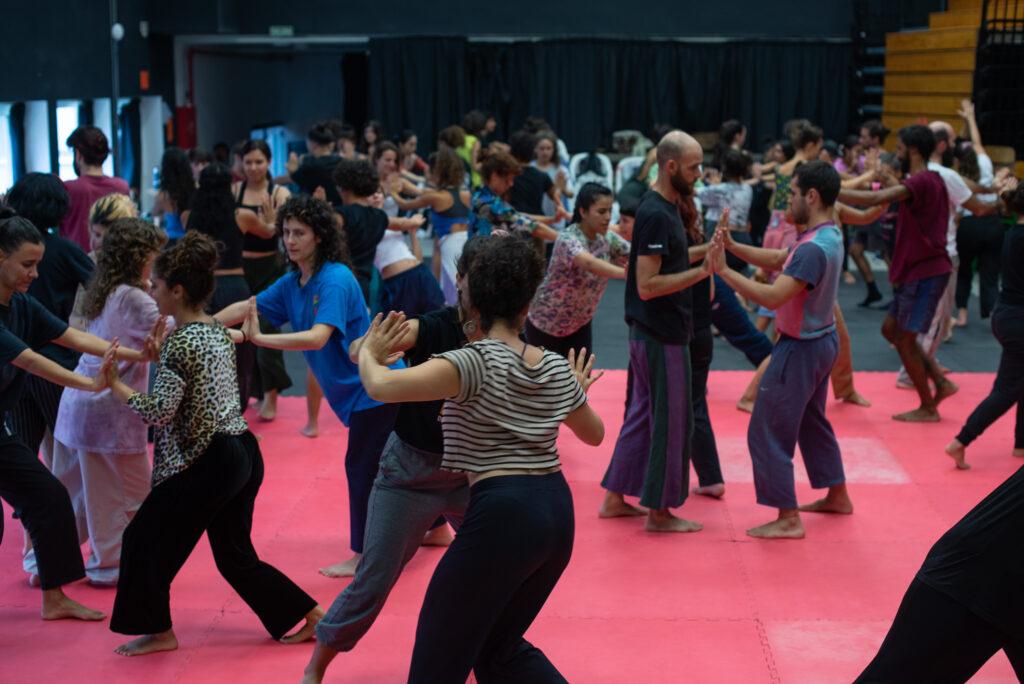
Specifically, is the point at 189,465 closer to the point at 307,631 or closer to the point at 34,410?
the point at 307,631

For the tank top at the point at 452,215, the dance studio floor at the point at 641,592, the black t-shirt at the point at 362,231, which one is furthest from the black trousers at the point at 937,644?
the tank top at the point at 452,215

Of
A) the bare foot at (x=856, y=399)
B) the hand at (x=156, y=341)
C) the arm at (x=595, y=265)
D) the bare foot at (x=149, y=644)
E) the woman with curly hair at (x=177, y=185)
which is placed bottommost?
the bare foot at (x=149, y=644)

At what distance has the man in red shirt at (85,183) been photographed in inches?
222

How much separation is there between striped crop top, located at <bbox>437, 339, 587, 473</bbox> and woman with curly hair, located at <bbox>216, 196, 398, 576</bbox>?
1.26 m

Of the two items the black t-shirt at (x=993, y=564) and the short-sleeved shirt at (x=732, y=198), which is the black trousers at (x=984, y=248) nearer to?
the short-sleeved shirt at (x=732, y=198)

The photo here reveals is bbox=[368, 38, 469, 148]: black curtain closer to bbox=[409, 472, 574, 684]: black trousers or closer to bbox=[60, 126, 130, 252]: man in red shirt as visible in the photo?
bbox=[60, 126, 130, 252]: man in red shirt

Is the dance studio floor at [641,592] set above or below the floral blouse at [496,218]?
below

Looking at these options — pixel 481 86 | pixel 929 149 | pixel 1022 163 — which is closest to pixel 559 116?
pixel 481 86

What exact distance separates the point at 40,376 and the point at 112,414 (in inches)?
14.0

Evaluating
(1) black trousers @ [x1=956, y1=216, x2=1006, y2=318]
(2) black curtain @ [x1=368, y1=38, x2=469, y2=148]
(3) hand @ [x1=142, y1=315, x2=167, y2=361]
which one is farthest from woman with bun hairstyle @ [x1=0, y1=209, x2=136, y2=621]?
(2) black curtain @ [x1=368, y1=38, x2=469, y2=148]

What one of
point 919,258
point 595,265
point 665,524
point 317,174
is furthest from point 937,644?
point 317,174

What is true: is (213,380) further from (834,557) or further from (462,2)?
(462,2)

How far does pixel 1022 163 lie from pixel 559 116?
20.8ft

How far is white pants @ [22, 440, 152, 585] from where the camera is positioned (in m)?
3.97
